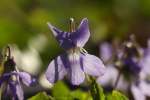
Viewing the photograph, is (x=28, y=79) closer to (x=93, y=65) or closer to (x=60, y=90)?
(x=93, y=65)

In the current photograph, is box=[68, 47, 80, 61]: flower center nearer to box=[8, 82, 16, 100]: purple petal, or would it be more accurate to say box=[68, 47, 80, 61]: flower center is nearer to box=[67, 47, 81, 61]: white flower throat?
box=[67, 47, 81, 61]: white flower throat

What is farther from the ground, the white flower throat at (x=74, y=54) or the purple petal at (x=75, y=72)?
the white flower throat at (x=74, y=54)

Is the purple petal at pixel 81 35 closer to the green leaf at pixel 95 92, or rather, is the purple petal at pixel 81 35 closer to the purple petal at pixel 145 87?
the green leaf at pixel 95 92

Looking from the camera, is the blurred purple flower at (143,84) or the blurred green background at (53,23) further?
the blurred green background at (53,23)

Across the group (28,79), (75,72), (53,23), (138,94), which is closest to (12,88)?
(28,79)

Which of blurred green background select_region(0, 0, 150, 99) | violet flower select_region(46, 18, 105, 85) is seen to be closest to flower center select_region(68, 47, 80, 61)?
violet flower select_region(46, 18, 105, 85)

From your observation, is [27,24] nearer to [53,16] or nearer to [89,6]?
[53,16]

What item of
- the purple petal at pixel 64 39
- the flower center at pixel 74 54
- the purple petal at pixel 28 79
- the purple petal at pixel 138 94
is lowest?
the purple petal at pixel 138 94

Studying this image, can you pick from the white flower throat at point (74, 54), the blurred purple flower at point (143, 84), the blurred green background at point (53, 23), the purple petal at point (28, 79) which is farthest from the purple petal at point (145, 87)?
the blurred green background at point (53, 23)
